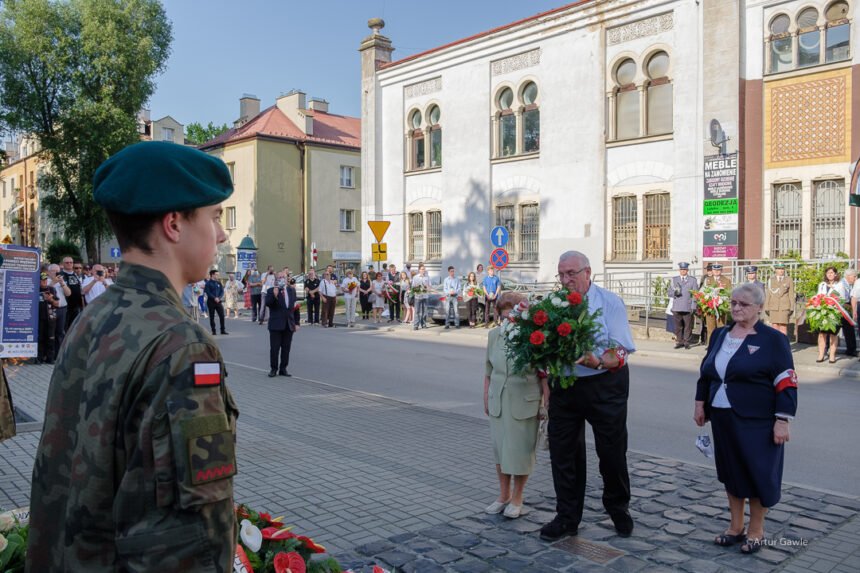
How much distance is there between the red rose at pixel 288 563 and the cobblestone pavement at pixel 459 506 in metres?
1.49

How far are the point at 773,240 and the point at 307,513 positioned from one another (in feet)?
63.7

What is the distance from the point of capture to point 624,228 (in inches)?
982

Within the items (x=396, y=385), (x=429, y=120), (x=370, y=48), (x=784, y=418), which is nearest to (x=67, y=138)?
(x=370, y=48)

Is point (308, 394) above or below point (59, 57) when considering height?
below

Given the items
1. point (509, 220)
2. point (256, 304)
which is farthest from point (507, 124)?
point (256, 304)

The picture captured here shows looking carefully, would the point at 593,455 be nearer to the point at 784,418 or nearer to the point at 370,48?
the point at 784,418

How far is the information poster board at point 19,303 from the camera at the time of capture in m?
11.4

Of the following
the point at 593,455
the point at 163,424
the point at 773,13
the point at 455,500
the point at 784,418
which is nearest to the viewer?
the point at 163,424

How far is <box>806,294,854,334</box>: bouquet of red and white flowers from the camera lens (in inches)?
573

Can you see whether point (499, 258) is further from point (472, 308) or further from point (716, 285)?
point (716, 285)

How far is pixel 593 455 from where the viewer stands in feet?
25.2

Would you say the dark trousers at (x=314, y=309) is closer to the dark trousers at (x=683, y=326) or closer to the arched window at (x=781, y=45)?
the dark trousers at (x=683, y=326)

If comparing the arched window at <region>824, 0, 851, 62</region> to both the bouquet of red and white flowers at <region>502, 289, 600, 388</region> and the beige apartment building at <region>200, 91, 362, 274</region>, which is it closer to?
the bouquet of red and white flowers at <region>502, 289, 600, 388</region>

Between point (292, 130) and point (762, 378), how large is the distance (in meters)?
48.2
